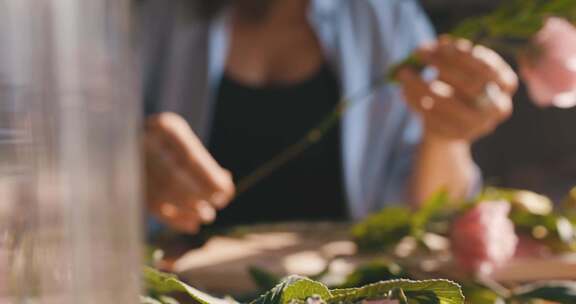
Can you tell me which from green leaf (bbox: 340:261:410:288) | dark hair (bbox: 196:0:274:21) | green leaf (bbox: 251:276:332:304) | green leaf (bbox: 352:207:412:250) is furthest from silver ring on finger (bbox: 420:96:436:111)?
dark hair (bbox: 196:0:274:21)

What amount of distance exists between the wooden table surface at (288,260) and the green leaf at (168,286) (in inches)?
5.6

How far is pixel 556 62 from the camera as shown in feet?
1.19

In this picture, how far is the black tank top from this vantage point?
1003mm

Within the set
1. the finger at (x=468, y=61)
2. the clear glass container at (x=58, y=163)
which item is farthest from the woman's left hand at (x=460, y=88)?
the clear glass container at (x=58, y=163)

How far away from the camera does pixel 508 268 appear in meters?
0.38

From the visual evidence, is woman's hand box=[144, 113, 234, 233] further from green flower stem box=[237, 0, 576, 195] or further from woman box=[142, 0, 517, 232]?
woman box=[142, 0, 517, 232]

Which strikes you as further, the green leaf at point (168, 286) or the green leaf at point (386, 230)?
the green leaf at point (386, 230)

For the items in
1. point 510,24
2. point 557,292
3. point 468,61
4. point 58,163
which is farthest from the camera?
point 468,61

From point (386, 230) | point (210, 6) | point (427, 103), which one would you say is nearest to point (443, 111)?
point (427, 103)

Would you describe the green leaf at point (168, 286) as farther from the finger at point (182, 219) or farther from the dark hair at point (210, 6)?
the dark hair at point (210, 6)

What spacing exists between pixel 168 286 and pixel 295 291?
5 centimetres

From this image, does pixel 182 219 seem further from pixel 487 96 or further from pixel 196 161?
pixel 487 96

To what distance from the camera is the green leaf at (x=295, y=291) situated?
0.40 ft

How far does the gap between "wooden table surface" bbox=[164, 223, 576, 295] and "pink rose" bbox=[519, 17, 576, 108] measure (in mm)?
89
